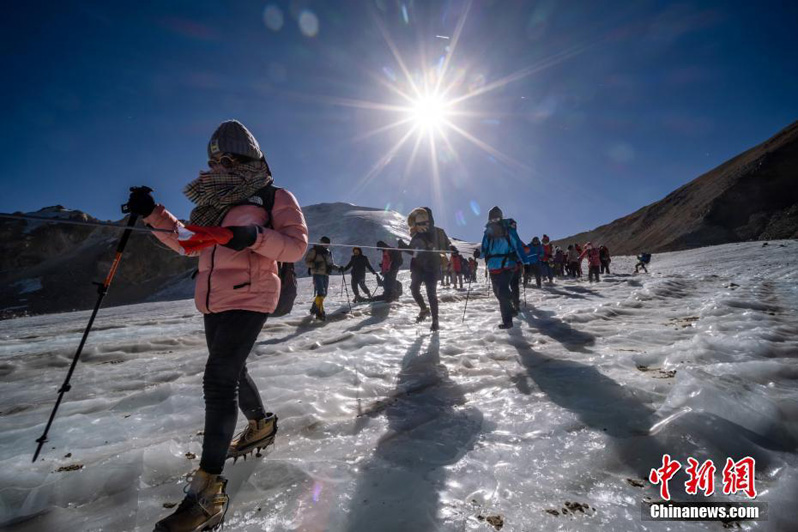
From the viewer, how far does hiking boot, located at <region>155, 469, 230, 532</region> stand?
75.9 inches

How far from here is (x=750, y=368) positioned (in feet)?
11.5

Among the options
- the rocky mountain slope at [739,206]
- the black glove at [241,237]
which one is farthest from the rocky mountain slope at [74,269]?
the rocky mountain slope at [739,206]

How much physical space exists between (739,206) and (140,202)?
282 ft

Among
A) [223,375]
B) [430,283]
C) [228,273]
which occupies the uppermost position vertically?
[228,273]

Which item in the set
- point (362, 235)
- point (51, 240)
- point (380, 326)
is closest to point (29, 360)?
point (380, 326)

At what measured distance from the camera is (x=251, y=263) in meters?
2.43

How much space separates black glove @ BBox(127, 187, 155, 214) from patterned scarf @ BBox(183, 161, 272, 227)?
0.31m

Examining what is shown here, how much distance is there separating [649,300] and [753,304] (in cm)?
253

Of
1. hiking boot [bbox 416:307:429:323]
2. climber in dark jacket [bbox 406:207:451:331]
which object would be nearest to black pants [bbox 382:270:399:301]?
hiking boot [bbox 416:307:429:323]

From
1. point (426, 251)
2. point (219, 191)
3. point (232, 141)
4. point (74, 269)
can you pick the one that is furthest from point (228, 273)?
point (74, 269)

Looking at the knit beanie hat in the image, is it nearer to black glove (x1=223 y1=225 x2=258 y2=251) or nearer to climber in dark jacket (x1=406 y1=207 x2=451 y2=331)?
black glove (x1=223 y1=225 x2=258 y2=251)

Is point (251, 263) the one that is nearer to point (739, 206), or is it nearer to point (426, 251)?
point (426, 251)

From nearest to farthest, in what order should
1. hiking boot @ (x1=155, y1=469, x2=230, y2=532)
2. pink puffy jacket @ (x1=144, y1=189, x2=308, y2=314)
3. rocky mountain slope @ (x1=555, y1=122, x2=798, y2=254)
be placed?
1. hiking boot @ (x1=155, y1=469, x2=230, y2=532)
2. pink puffy jacket @ (x1=144, y1=189, x2=308, y2=314)
3. rocky mountain slope @ (x1=555, y1=122, x2=798, y2=254)

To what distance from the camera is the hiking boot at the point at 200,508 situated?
75.9 inches
